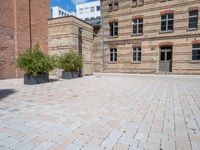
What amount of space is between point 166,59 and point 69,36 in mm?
10180

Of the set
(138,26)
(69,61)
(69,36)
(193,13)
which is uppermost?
(193,13)

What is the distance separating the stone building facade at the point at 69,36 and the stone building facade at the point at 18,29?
73cm

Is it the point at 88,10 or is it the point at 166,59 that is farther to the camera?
the point at 88,10

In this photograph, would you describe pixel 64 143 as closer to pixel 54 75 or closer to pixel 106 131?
pixel 106 131

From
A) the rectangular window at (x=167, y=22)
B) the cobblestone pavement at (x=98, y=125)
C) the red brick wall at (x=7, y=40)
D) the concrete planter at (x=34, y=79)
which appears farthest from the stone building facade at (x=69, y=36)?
the cobblestone pavement at (x=98, y=125)

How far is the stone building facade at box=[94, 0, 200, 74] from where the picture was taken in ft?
52.7

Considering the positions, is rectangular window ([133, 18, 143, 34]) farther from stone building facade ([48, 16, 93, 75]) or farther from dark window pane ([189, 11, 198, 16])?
stone building facade ([48, 16, 93, 75])

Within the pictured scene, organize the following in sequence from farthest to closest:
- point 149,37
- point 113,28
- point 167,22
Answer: point 113,28 < point 149,37 < point 167,22

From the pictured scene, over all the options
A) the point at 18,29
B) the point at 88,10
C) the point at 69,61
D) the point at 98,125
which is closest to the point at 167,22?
the point at 69,61

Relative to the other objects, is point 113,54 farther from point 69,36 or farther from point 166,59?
point 69,36

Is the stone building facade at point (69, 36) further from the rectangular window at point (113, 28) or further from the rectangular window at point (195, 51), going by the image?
the rectangular window at point (195, 51)

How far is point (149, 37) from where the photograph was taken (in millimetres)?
17812

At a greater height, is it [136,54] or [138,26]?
[138,26]

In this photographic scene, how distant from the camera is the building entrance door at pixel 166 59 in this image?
17.2 m
